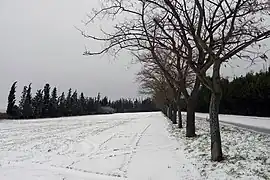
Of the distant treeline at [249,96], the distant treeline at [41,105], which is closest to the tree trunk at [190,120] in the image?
the distant treeline at [249,96]

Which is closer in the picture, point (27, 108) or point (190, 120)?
point (190, 120)

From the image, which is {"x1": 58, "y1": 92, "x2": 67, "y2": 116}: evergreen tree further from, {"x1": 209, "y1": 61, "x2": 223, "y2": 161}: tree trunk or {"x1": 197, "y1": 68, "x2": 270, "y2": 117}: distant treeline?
{"x1": 209, "y1": 61, "x2": 223, "y2": 161}: tree trunk

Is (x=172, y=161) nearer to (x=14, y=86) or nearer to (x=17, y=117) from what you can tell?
(x=17, y=117)

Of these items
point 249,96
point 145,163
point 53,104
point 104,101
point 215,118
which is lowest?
point 145,163

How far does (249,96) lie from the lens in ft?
104

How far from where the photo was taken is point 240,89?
3447cm

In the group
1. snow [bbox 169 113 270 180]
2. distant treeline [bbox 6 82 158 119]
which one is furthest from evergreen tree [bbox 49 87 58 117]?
snow [bbox 169 113 270 180]

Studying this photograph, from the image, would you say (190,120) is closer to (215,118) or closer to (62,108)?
(215,118)

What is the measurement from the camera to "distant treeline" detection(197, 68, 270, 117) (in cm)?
2881

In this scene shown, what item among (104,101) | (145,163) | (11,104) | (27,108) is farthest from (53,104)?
(145,163)

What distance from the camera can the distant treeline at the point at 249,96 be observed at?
94.5 ft

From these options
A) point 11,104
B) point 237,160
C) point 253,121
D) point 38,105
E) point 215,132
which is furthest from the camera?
point 38,105

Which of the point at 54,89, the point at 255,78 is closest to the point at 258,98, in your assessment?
the point at 255,78

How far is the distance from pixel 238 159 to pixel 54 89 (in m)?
87.4
